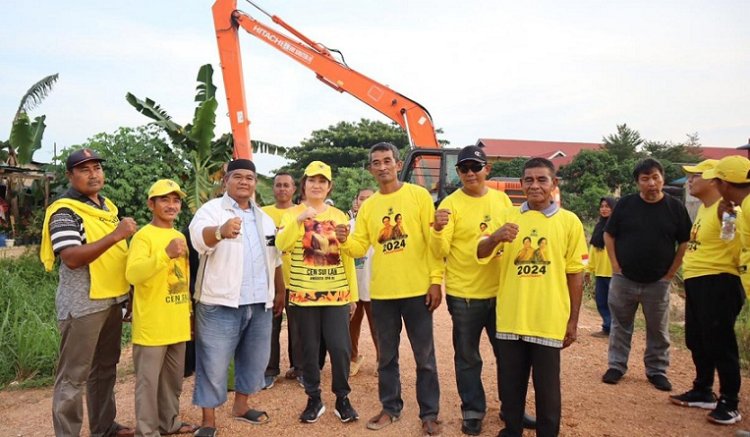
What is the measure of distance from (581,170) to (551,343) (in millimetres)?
19775

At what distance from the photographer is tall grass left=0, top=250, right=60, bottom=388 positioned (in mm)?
5578

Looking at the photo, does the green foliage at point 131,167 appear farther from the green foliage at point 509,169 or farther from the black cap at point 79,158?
the green foliage at point 509,169

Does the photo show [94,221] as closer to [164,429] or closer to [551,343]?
[164,429]

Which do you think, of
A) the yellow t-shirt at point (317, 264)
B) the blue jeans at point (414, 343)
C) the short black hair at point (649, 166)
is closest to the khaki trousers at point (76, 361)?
the yellow t-shirt at point (317, 264)

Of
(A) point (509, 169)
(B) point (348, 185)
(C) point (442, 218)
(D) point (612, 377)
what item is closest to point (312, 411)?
(C) point (442, 218)

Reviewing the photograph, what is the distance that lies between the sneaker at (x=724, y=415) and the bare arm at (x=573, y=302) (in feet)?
5.13

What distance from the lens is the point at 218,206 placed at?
3654mm

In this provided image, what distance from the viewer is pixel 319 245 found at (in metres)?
3.83

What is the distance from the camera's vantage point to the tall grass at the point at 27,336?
5578 mm

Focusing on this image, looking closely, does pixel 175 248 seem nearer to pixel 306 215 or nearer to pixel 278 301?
pixel 306 215

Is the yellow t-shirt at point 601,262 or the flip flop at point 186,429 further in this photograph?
the yellow t-shirt at point 601,262

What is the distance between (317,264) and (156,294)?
110 cm

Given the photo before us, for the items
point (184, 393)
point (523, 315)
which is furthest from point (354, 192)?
point (523, 315)

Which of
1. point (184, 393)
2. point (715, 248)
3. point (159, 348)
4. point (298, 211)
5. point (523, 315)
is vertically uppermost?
point (298, 211)
